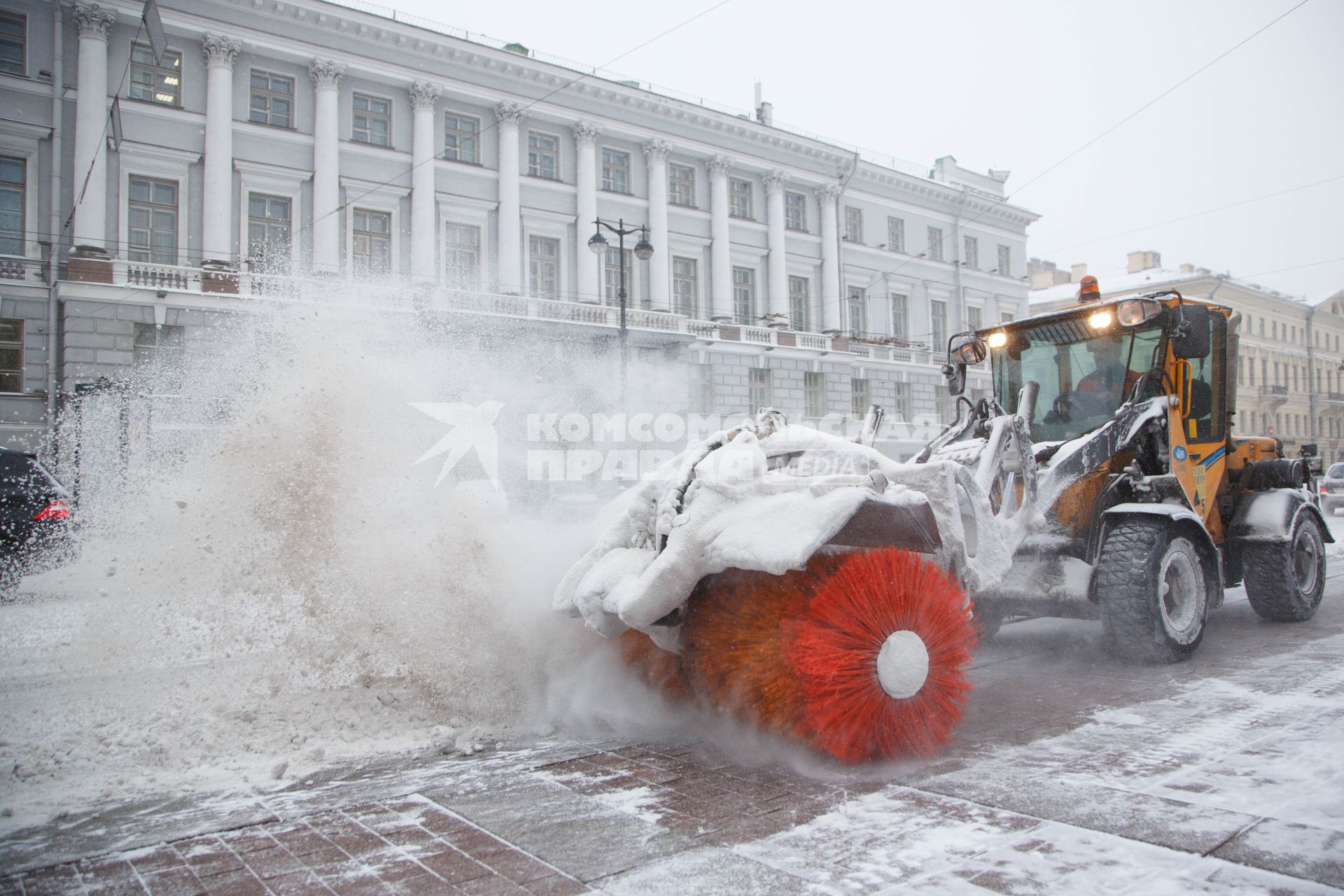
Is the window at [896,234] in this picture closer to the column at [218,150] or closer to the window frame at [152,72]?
the column at [218,150]

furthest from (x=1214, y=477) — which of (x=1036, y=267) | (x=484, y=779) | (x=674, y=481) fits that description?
(x=1036, y=267)

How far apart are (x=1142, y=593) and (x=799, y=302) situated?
3222 centimetres

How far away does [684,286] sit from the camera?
3356 cm

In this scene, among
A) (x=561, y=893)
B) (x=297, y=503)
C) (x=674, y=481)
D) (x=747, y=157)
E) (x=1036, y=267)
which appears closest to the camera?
(x=561, y=893)

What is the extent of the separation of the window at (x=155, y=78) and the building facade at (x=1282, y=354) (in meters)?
43.3

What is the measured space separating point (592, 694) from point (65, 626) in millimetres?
5529

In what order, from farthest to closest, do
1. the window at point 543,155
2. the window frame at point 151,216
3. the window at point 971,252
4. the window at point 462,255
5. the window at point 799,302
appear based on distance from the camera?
the window at point 971,252, the window at point 799,302, the window at point 543,155, the window at point 462,255, the window frame at point 151,216

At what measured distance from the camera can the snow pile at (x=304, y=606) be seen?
4.33 m

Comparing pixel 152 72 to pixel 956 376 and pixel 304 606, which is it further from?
pixel 956 376

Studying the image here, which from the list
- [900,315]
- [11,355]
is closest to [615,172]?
[900,315]

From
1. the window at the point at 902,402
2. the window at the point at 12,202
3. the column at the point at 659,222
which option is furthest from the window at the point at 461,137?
the window at the point at 902,402

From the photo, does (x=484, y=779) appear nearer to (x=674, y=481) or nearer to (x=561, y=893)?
(x=561, y=893)

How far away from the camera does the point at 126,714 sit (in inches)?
177

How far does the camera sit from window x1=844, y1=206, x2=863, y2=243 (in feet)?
126
